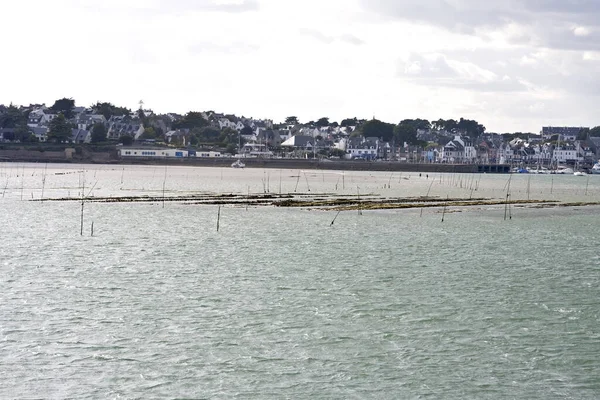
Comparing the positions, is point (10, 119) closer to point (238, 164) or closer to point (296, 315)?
point (238, 164)

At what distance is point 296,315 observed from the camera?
23.4m

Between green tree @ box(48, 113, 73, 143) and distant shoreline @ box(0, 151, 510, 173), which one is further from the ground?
green tree @ box(48, 113, 73, 143)

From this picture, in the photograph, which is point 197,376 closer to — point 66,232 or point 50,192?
point 66,232

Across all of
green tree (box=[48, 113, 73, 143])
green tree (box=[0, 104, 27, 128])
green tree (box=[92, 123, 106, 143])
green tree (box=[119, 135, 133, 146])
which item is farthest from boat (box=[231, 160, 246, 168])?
green tree (box=[0, 104, 27, 128])

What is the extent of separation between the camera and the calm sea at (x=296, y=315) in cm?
1758

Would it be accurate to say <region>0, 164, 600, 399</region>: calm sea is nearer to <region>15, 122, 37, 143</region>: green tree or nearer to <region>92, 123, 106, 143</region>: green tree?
<region>15, 122, 37, 143</region>: green tree

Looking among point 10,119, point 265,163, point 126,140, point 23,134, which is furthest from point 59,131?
point 265,163

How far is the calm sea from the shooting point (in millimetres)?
17578

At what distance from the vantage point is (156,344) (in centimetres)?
1998

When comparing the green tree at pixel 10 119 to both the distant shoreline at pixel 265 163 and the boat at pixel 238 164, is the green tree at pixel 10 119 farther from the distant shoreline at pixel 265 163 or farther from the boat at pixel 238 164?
the boat at pixel 238 164

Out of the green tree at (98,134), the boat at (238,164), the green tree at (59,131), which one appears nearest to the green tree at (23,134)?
the green tree at (59,131)

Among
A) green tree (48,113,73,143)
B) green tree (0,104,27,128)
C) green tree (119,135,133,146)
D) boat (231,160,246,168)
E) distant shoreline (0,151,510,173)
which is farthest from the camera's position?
green tree (0,104,27,128)

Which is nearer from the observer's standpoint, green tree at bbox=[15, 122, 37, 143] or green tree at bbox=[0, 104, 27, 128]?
green tree at bbox=[15, 122, 37, 143]

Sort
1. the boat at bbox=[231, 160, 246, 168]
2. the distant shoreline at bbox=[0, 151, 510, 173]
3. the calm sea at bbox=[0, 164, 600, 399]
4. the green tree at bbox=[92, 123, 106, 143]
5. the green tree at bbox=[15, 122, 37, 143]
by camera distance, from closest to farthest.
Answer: the calm sea at bbox=[0, 164, 600, 399], the distant shoreline at bbox=[0, 151, 510, 173], the boat at bbox=[231, 160, 246, 168], the green tree at bbox=[15, 122, 37, 143], the green tree at bbox=[92, 123, 106, 143]
